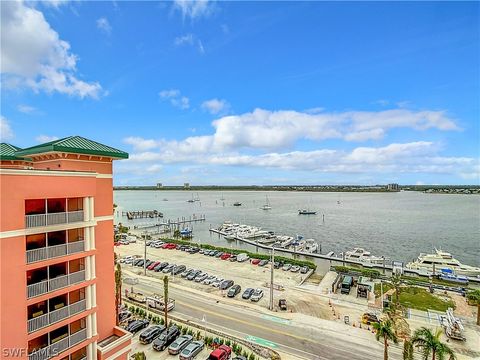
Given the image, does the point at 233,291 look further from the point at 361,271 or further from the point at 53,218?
the point at 53,218

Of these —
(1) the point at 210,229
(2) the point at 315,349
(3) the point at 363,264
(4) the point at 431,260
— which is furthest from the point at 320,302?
(1) the point at 210,229

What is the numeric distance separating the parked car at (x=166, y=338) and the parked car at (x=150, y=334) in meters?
0.82

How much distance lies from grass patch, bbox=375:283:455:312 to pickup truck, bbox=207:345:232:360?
2149cm

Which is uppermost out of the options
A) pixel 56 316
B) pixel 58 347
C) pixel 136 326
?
pixel 56 316

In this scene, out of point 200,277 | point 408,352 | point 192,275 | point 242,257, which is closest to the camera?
point 408,352

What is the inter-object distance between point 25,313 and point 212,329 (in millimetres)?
17295

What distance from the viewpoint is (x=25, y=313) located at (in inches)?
485

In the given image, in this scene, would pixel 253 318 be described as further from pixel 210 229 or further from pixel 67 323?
pixel 210 229

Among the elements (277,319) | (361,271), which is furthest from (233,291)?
(361,271)

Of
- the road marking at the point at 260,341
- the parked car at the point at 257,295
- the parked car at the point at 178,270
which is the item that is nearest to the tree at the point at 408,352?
the road marking at the point at 260,341

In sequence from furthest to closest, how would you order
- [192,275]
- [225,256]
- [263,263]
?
[225,256], [263,263], [192,275]

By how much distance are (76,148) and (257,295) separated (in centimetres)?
2654

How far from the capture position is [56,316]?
13781 millimetres

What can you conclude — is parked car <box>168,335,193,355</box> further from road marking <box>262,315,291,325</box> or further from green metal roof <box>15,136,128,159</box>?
green metal roof <box>15,136,128,159</box>
